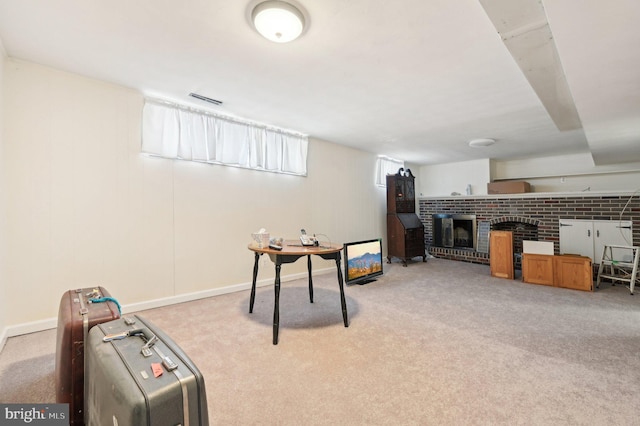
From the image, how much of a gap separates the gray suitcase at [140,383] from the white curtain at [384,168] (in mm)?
5077

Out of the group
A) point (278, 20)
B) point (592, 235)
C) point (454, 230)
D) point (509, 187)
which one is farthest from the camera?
point (454, 230)

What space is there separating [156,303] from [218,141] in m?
2.01

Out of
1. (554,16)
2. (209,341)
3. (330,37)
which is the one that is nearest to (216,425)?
(209,341)

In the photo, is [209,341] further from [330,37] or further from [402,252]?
[402,252]

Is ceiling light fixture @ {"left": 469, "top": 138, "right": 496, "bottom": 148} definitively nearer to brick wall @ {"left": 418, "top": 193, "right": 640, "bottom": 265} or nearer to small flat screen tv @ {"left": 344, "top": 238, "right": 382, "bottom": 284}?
brick wall @ {"left": 418, "top": 193, "right": 640, "bottom": 265}

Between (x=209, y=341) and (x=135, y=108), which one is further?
(x=135, y=108)

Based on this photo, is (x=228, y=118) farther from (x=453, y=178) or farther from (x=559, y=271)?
(x=453, y=178)

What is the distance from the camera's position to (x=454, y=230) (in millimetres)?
6082

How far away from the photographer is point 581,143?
445cm

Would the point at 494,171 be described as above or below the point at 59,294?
above

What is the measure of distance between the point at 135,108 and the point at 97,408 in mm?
2767

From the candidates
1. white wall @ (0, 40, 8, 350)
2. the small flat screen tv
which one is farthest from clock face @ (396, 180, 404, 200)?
white wall @ (0, 40, 8, 350)

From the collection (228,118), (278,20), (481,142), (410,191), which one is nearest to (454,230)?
(410,191)

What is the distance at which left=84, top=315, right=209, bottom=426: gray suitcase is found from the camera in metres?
0.88
